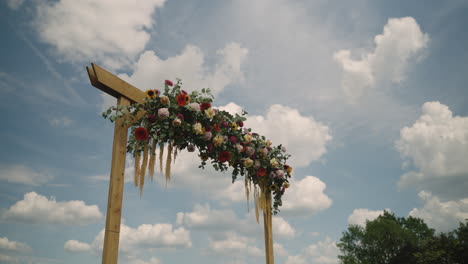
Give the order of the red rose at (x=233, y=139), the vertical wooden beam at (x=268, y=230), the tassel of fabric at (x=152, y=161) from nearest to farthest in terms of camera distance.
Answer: the tassel of fabric at (x=152, y=161)
the red rose at (x=233, y=139)
the vertical wooden beam at (x=268, y=230)

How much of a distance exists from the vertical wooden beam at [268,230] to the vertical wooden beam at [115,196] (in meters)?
3.39

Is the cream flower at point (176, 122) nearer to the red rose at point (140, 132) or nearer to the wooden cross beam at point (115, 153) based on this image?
the red rose at point (140, 132)

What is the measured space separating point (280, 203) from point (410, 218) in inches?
1338

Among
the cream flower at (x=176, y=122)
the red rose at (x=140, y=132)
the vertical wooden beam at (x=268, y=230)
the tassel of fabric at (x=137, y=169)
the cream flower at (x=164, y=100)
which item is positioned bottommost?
the vertical wooden beam at (x=268, y=230)

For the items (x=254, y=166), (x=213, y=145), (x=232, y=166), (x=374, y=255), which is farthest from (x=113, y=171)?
(x=374, y=255)

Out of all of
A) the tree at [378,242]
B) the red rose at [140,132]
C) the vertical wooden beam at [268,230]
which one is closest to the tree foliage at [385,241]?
the tree at [378,242]

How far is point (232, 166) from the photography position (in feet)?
21.3

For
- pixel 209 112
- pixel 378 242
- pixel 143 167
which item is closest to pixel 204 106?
pixel 209 112

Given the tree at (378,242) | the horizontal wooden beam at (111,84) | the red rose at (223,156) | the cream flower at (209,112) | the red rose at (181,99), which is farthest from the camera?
the tree at (378,242)

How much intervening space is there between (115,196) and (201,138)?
180cm

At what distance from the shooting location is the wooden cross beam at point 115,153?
4.12m

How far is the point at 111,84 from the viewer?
478cm

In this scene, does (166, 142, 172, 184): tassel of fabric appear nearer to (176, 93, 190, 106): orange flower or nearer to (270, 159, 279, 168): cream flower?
(176, 93, 190, 106): orange flower

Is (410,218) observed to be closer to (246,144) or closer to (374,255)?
(374,255)
